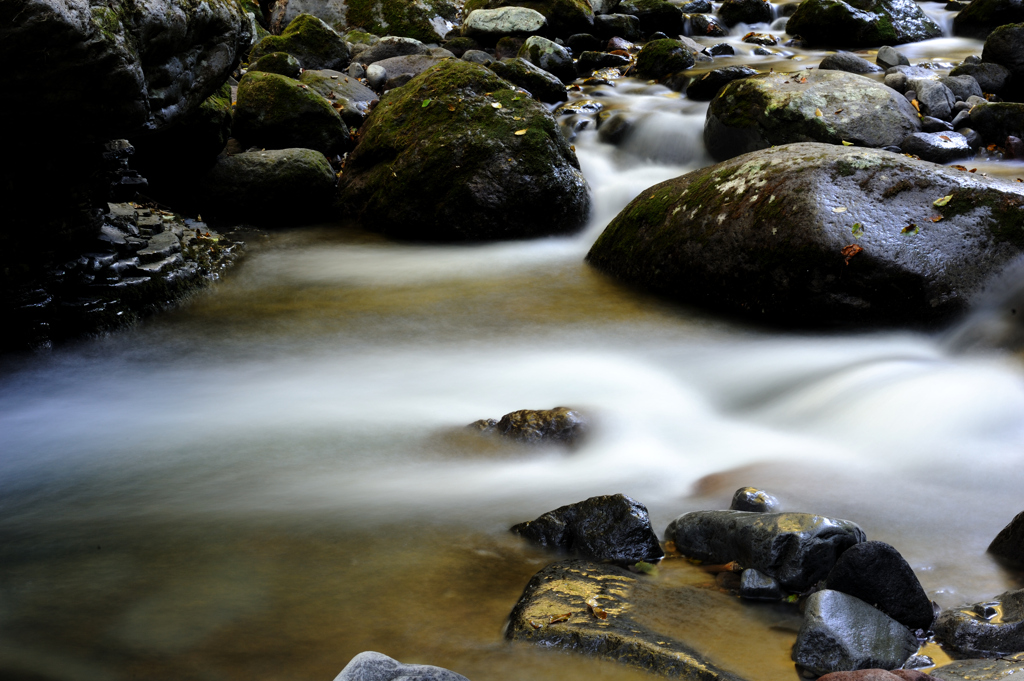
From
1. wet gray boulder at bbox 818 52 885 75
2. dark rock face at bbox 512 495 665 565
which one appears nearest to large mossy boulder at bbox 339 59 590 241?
dark rock face at bbox 512 495 665 565

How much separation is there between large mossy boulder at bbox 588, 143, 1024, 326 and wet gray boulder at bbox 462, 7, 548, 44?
33.1 ft

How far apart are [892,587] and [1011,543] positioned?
0.78 metres

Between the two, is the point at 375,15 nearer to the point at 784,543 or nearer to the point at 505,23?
the point at 505,23

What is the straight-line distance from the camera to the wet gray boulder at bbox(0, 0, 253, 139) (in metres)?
3.64

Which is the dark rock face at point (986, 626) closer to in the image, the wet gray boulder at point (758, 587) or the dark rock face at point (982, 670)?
the dark rock face at point (982, 670)

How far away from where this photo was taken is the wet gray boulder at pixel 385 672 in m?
1.92

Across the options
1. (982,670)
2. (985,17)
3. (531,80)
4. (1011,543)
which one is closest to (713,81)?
(531,80)

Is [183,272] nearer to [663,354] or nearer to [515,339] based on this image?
[515,339]

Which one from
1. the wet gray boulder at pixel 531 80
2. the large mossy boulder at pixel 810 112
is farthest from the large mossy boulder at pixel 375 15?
the large mossy boulder at pixel 810 112

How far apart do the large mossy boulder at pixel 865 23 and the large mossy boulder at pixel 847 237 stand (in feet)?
31.3

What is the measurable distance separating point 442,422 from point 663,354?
1.91 metres

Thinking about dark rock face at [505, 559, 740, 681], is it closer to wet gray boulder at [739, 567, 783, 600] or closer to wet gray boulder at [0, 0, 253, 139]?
wet gray boulder at [739, 567, 783, 600]

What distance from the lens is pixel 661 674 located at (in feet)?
7.39

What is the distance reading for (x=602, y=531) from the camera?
10.1 ft
